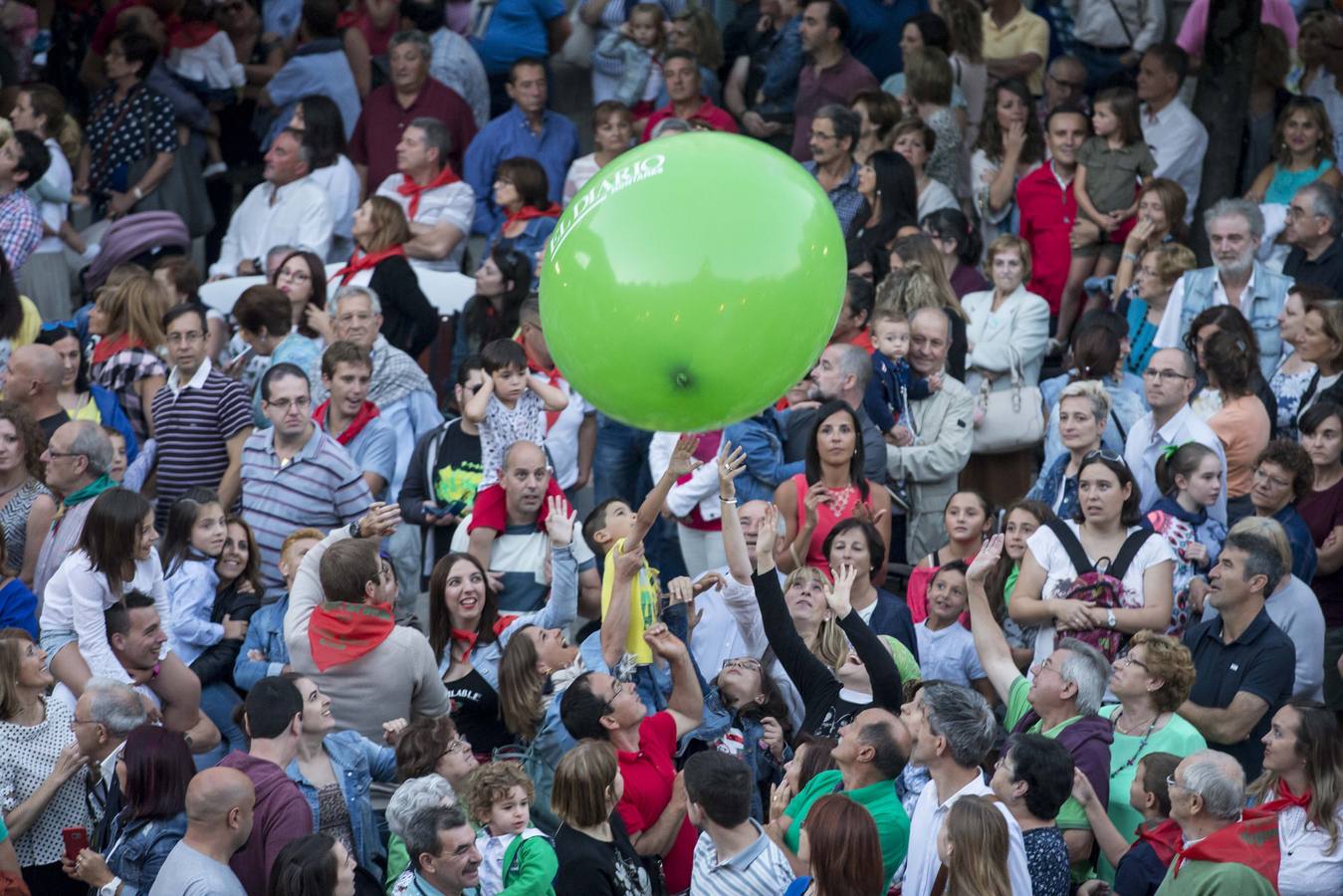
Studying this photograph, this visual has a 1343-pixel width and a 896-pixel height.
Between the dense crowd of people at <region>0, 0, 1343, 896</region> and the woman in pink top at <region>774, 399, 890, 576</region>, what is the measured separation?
3 cm

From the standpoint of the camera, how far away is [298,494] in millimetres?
7730

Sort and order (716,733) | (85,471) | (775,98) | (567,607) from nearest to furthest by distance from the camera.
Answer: (716,733), (567,607), (85,471), (775,98)

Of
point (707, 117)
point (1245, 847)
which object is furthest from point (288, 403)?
point (707, 117)

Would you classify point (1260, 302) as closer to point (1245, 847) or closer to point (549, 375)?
point (549, 375)

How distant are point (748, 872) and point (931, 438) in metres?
3.37

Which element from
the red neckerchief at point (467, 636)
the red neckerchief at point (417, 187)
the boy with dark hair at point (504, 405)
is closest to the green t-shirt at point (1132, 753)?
the red neckerchief at point (467, 636)

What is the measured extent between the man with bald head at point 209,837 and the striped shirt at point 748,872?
50.6 inches

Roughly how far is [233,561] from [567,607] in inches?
51.8

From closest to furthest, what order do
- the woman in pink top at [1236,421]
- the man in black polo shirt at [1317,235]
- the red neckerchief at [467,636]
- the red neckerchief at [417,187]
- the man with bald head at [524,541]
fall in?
the red neckerchief at [467,636] → the man with bald head at [524,541] → the woman in pink top at [1236,421] → the man in black polo shirt at [1317,235] → the red neckerchief at [417,187]

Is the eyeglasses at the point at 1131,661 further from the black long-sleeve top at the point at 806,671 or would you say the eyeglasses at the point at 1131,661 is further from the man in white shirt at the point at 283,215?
the man in white shirt at the point at 283,215

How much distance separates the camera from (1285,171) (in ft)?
33.3

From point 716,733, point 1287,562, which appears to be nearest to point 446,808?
point 716,733

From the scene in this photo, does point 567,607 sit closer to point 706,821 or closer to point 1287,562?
point 706,821

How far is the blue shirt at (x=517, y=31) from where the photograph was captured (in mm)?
12031
